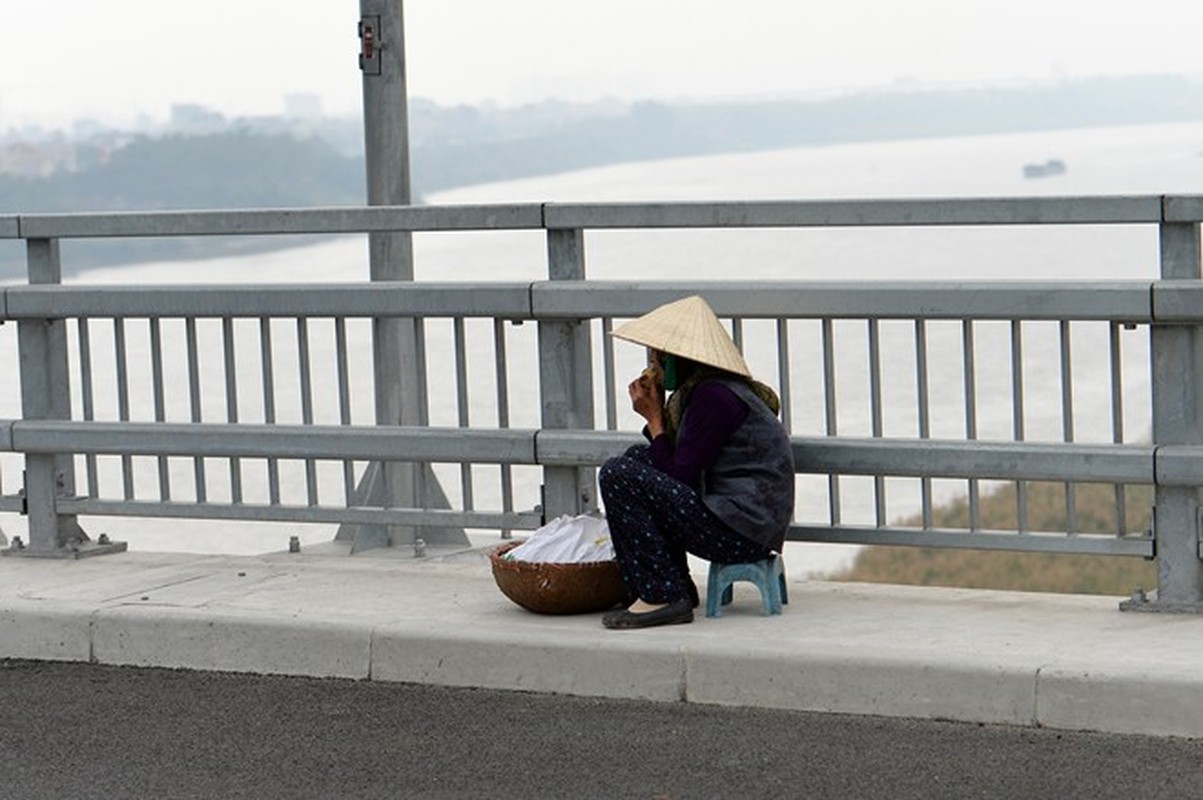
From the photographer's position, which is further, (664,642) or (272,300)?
(272,300)

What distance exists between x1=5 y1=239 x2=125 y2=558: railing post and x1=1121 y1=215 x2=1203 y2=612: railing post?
4.24 meters

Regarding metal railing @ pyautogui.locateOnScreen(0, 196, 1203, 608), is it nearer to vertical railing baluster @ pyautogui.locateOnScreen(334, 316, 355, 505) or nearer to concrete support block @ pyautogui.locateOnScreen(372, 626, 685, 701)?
vertical railing baluster @ pyautogui.locateOnScreen(334, 316, 355, 505)

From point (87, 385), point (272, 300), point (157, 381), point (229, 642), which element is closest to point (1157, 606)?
point (229, 642)

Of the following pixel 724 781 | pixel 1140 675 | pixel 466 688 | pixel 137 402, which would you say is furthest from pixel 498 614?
pixel 137 402

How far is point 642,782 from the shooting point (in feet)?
19.8

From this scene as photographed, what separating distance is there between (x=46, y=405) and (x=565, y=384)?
2.30 m

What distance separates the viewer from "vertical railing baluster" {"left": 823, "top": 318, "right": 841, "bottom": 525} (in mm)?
7625

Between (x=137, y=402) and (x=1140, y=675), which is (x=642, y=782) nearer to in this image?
(x=1140, y=675)

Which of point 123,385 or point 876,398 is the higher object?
point 123,385

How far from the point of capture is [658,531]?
287 inches

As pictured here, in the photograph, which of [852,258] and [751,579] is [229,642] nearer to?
[751,579]

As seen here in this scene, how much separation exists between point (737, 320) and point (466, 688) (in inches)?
62.6

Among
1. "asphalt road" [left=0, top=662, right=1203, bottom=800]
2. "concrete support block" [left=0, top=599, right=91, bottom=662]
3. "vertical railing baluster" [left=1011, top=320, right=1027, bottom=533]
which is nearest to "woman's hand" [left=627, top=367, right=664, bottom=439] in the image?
"asphalt road" [left=0, top=662, right=1203, bottom=800]

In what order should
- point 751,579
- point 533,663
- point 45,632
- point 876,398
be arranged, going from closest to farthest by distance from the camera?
point 533,663 < point 751,579 < point 876,398 < point 45,632
